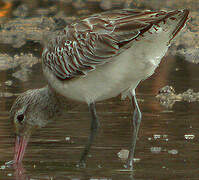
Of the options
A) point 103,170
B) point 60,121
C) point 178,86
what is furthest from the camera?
point 178,86

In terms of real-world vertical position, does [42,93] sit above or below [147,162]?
above

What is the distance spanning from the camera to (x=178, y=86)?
1117cm

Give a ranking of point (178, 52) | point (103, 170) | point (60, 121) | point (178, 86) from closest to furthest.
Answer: point (103, 170)
point (60, 121)
point (178, 86)
point (178, 52)

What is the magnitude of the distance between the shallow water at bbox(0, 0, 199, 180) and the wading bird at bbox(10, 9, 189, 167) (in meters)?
0.18

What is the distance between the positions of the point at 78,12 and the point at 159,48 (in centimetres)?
1280

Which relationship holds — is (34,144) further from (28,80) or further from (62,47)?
(28,80)

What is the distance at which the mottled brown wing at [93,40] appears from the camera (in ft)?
22.9

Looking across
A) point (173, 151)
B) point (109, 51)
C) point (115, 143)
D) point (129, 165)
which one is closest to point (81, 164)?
point (129, 165)

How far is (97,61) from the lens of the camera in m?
7.30

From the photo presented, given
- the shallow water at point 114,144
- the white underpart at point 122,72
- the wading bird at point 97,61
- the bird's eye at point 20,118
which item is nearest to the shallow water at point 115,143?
the shallow water at point 114,144

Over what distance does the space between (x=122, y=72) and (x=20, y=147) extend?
1450 mm

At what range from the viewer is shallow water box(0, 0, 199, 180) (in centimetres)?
691

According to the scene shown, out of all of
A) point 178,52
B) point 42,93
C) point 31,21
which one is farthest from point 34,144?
point 31,21

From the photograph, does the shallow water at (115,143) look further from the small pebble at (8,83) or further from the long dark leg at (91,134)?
the small pebble at (8,83)
